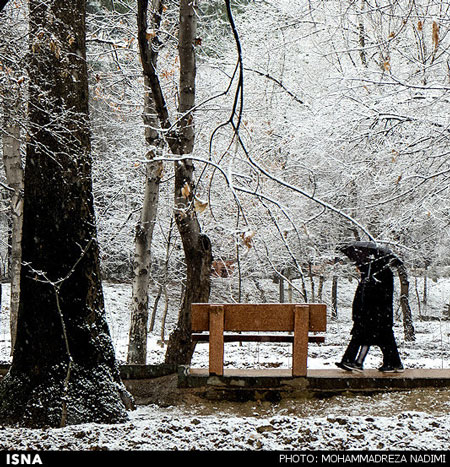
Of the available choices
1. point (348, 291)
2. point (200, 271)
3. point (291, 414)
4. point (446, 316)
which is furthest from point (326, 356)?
point (348, 291)

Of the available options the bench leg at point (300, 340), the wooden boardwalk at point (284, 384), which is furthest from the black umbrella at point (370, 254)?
the wooden boardwalk at point (284, 384)

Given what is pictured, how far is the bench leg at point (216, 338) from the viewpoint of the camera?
6414mm

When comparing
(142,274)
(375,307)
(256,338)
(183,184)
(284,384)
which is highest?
(183,184)

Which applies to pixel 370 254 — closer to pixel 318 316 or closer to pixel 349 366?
pixel 318 316

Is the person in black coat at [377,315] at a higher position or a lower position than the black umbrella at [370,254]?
lower

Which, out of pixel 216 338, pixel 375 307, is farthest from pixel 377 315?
pixel 216 338

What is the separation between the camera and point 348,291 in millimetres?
32250

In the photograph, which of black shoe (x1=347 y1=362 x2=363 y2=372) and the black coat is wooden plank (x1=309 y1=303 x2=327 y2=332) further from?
black shoe (x1=347 y1=362 x2=363 y2=372)

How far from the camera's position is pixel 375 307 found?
22.8 ft

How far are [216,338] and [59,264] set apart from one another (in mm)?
2000

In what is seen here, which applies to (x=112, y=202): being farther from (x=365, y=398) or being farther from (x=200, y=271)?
(x=365, y=398)

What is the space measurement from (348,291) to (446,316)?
5.97 metres

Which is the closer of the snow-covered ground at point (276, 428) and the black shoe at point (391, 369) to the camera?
the snow-covered ground at point (276, 428)

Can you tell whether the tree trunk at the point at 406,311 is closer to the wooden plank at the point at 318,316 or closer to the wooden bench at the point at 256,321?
the wooden plank at the point at 318,316
